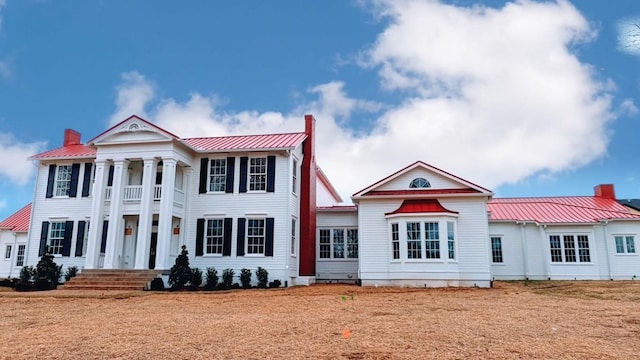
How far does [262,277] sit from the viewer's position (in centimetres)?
1991

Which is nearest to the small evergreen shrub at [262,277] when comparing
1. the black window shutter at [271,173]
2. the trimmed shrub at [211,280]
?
the trimmed shrub at [211,280]

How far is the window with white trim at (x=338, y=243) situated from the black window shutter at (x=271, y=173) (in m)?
4.10

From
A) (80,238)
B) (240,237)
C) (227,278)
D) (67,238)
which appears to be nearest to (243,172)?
(240,237)

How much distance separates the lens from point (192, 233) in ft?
70.4

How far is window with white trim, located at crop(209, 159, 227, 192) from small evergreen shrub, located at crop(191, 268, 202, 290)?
4.07 meters

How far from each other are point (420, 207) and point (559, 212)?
960cm

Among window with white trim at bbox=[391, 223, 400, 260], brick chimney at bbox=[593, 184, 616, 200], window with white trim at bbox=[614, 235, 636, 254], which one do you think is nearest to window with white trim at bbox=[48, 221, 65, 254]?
window with white trim at bbox=[391, 223, 400, 260]

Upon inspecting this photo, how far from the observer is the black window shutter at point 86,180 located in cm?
2270

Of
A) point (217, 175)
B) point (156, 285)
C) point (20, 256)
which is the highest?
point (217, 175)

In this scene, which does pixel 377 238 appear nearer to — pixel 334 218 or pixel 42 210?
pixel 334 218

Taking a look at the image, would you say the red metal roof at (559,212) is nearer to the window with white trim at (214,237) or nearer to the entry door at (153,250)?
the window with white trim at (214,237)

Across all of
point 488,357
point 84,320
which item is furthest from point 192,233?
point 488,357

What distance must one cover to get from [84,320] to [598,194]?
2972 cm

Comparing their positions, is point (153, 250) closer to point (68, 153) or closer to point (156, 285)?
point (156, 285)
